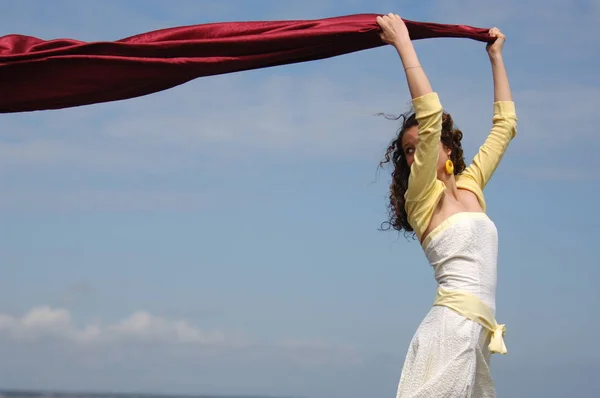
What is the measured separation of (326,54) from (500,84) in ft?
2.58

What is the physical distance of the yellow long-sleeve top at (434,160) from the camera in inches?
131

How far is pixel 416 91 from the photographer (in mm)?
3357

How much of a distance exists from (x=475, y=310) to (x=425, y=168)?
1.82ft

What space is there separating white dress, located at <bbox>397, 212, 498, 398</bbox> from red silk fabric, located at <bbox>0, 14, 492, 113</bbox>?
89 cm

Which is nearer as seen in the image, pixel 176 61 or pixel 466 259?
pixel 466 259

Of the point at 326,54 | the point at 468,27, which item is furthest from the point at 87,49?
the point at 468,27

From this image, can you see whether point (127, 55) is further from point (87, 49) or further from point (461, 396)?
point (461, 396)

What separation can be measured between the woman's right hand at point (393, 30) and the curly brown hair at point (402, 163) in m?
0.29

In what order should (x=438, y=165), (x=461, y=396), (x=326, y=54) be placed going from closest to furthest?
(x=461, y=396) → (x=438, y=165) → (x=326, y=54)

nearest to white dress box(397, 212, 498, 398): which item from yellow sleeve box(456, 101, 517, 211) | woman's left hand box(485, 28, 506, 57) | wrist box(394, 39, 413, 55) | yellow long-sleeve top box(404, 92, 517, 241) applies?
yellow long-sleeve top box(404, 92, 517, 241)

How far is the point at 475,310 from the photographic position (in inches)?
134

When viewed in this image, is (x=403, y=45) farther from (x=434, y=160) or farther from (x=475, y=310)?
(x=475, y=310)

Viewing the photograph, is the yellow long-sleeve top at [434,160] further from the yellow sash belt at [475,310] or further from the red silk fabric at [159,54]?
the red silk fabric at [159,54]

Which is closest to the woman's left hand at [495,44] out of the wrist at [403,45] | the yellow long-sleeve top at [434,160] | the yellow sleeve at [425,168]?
the yellow long-sleeve top at [434,160]
